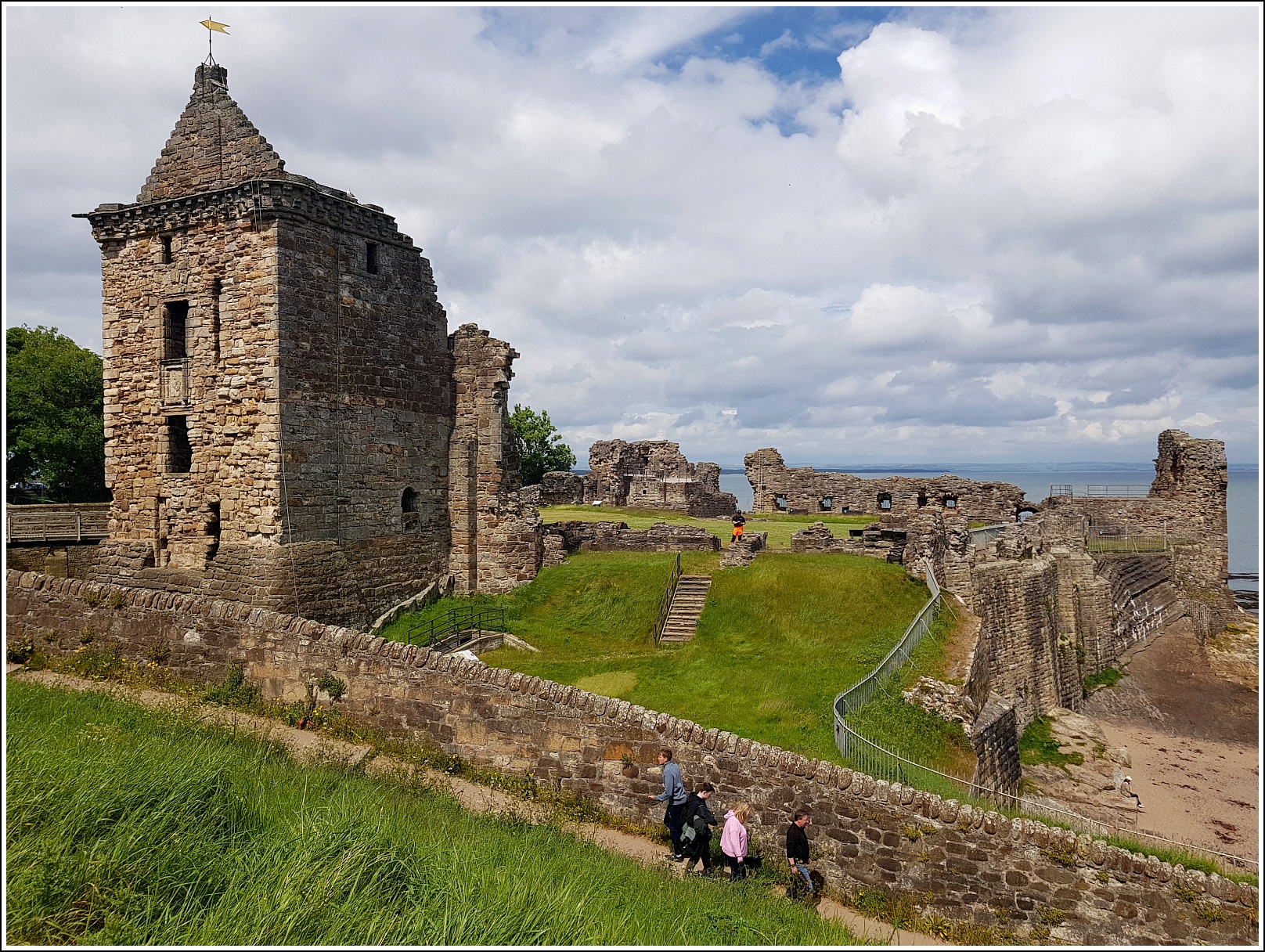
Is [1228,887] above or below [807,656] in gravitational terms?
below

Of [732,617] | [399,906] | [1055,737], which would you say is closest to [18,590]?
[399,906]

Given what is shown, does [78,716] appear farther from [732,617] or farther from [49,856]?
[732,617]

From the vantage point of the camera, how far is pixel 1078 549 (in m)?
30.9

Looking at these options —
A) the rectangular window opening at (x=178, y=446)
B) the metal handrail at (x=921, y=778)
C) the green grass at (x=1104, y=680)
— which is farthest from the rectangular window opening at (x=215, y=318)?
the green grass at (x=1104, y=680)

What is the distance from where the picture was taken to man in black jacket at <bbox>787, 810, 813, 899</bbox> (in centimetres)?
977

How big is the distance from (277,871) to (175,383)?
51.1 ft

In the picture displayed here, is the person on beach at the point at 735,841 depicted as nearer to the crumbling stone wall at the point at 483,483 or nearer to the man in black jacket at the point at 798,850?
the man in black jacket at the point at 798,850

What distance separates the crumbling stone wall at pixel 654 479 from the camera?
39.3m

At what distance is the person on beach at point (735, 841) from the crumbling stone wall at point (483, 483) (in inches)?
528

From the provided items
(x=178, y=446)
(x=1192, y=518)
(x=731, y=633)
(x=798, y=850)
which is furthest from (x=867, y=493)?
(x=178, y=446)

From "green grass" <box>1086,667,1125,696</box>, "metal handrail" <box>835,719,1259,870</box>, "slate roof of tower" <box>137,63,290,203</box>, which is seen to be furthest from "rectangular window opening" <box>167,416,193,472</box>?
"green grass" <box>1086,667,1125,696</box>

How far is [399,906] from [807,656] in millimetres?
12169

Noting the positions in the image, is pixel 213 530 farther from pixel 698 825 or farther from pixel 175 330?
pixel 698 825

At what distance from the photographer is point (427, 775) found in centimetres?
1150
